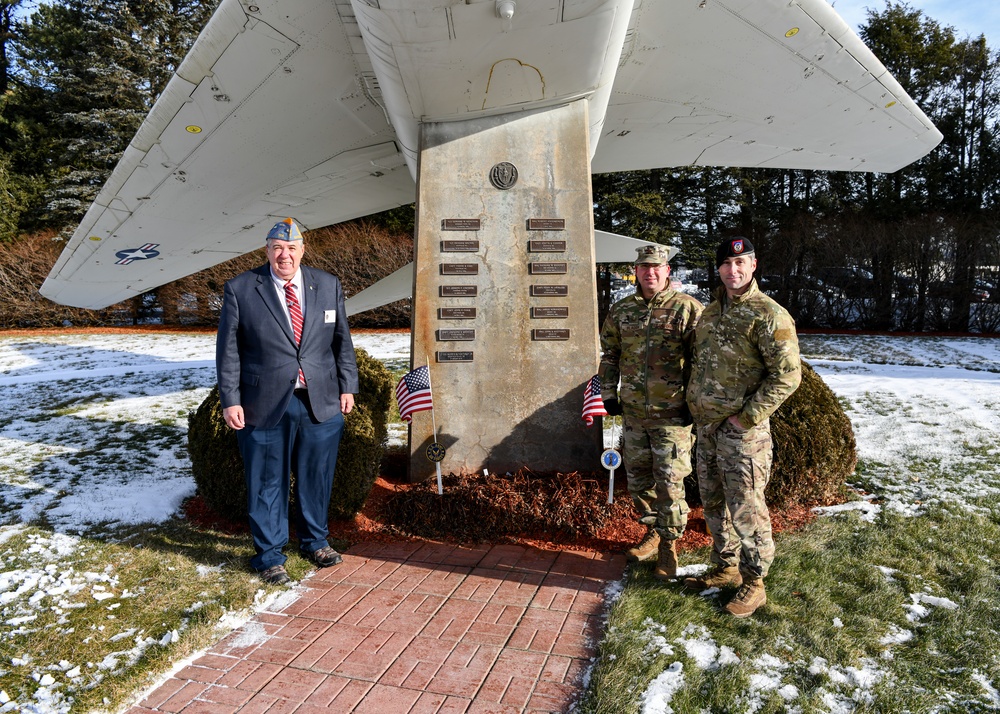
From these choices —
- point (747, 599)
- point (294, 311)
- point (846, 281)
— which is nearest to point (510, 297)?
point (294, 311)

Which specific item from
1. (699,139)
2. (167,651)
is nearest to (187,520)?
(167,651)

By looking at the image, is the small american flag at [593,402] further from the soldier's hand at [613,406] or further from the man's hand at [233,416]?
the man's hand at [233,416]

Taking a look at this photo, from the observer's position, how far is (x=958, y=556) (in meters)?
3.97

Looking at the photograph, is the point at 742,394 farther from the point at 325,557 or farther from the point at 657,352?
the point at 325,557

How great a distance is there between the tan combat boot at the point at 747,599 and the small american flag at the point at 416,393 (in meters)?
2.50

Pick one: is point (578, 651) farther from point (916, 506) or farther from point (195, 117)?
point (195, 117)

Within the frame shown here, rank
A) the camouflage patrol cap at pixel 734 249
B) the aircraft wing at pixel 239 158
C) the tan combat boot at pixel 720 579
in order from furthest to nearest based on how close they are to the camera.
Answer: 1. the aircraft wing at pixel 239 158
2. the tan combat boot at pixel 720 579
3. the camouflage patrol cap at pixel 734 249

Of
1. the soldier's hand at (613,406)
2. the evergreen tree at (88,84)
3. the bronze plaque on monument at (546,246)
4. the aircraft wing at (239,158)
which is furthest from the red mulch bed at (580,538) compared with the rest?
the evergreen tree at (88,84)

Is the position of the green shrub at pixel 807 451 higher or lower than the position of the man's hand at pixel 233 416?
lower

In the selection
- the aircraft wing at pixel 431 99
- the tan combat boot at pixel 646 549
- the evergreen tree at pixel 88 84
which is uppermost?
the evergreen tree at pixel 88 84

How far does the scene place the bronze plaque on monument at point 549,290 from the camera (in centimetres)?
522

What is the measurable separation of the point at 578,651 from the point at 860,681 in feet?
4.07

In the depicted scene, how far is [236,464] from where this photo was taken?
15.0ft

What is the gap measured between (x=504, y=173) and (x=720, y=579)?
135 inches
